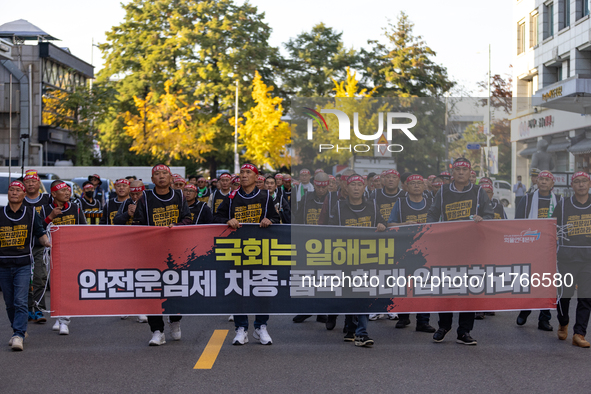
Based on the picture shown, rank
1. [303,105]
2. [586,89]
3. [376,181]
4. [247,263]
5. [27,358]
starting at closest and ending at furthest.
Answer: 1. [27,358]
2. [247,263]
3. [303,105]
4. [376,181]
5. [586,89]

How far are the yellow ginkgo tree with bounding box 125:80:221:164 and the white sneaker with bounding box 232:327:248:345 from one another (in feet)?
111

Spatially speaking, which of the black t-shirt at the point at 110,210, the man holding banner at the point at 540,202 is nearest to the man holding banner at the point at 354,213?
the man holding banner at the point at 540,202

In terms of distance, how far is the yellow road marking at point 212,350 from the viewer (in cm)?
639

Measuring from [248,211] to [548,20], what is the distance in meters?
30.7

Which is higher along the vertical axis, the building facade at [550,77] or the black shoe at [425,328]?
the building facade at [550,77]

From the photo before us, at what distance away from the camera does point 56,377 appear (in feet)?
19.5

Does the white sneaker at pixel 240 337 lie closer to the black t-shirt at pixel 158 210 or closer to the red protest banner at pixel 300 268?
the red protest banner at pixel 300 268

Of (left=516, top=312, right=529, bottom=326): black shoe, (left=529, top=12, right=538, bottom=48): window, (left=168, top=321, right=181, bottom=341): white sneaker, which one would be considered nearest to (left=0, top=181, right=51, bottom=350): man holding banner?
(left=168, top=321, right=181, bottom=341): white sneaker

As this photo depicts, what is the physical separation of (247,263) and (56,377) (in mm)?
2410

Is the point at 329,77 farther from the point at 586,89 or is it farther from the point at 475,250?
the point at 475,250

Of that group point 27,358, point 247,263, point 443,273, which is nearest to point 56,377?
point 27,358

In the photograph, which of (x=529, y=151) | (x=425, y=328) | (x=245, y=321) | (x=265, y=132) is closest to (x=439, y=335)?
(x=425, y=328)

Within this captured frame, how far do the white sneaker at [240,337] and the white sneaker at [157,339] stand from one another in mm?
800

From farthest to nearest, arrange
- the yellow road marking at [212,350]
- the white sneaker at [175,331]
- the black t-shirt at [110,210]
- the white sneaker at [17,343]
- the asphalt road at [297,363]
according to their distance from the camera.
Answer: the black t-shirt at [110,210]
the white sneaker at [175,331]
the white sneaker at [17,343]
the yellow road marking at [212,350]
the asphalt road at [297,363]
